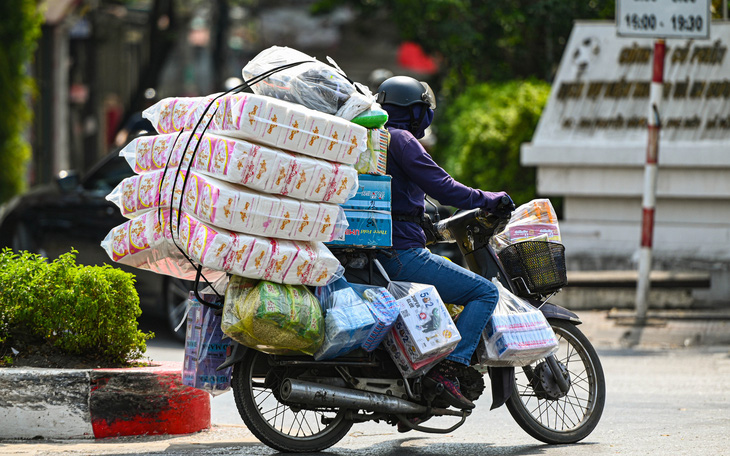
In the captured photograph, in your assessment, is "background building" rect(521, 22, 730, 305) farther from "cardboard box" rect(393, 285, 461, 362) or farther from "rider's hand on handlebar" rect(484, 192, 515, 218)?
"cardboard box" rect(393, 285, 461, 362)

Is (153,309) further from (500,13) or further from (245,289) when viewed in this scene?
(500,13)

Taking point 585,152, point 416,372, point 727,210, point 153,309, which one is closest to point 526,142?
point 585,152

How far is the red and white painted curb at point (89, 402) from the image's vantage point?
526cm

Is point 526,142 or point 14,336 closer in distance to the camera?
point 14,336

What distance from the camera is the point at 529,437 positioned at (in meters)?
5.70

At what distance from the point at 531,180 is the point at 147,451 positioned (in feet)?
27.1

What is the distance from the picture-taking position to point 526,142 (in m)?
12.6

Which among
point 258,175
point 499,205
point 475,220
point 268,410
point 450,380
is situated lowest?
point 268,410

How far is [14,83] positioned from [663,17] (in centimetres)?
1072

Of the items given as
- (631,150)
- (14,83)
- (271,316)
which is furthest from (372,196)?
(14,83)

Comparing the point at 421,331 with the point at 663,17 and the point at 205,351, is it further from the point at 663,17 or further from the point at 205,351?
the point at 663,17

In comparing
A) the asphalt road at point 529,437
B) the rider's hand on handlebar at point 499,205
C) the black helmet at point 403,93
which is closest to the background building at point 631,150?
the asphalt road at point 529,437

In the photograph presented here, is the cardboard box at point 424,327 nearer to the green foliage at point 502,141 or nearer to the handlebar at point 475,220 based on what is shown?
the handlebar at point 475,220

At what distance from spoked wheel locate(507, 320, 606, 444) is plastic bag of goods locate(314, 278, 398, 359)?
3.17ft
